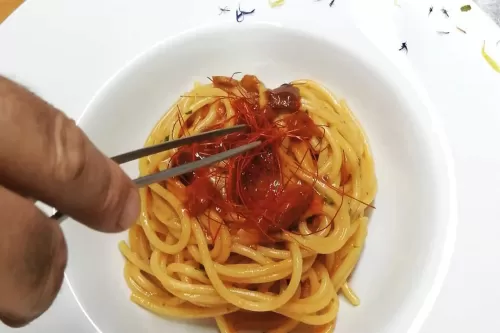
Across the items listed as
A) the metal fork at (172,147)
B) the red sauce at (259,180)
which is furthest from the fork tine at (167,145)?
the red sauce at (259,180)

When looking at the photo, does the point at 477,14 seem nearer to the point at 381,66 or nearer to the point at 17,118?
the point at 381,66

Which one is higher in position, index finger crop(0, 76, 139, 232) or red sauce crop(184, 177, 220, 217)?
index finger crop(0, 76, 139, 232)

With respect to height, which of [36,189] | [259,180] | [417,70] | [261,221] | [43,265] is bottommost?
[261,221]

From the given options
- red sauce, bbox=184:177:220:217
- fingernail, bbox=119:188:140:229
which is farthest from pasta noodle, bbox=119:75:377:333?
fingernail, bbox=119:188:140:229

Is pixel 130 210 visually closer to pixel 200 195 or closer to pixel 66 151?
pixel 66 151

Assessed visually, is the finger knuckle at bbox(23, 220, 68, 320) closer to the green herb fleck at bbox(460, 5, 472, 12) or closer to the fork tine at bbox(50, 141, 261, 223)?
the fork tine at bbox(50, 141, 261, 223)

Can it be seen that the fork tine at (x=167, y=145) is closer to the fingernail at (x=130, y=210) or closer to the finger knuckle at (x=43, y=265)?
the fingernail at (x=130, y=210)

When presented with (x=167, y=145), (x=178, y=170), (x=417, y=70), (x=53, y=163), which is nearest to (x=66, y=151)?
(x=53, y=163)
